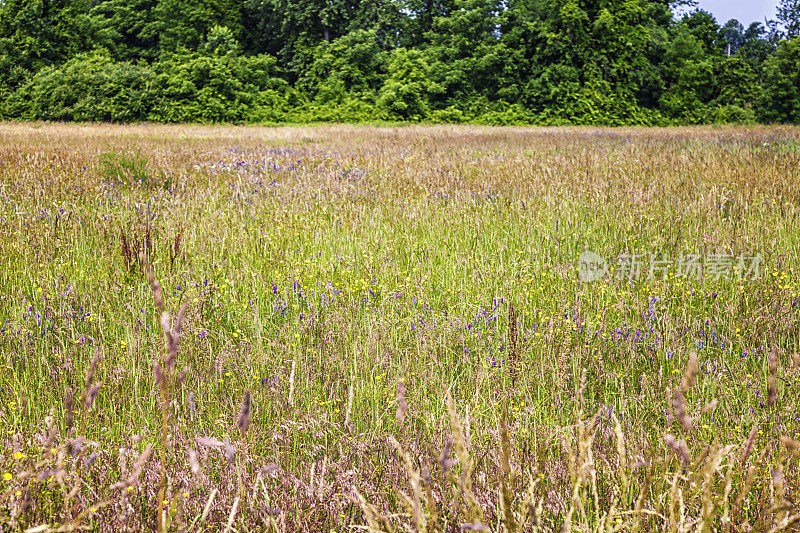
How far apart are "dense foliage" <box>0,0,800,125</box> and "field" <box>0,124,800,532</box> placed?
26604 mm

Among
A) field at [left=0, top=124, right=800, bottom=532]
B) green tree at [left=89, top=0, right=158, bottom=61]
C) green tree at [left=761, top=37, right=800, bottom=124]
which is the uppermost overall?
green tree at [left=89, top=0, right=158, bottom=61]

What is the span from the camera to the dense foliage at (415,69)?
29953mm

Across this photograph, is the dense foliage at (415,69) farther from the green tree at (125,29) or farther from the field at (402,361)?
the field at (402,361)

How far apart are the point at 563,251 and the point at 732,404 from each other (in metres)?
1.83

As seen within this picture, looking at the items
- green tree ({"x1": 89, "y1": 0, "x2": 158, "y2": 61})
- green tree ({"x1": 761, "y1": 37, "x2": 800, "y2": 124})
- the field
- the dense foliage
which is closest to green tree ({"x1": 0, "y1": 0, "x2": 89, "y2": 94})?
the dense foliage

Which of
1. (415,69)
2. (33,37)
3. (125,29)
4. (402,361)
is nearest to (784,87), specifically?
(415,69)

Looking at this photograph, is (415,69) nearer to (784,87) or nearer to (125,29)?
(784,87)

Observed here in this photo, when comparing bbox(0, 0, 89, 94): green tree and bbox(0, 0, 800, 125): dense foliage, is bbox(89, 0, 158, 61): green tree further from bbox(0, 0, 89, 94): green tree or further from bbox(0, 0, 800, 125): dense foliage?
bbox(0, 0, 89, 94): green tree

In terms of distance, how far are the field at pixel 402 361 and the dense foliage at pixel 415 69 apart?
26604 millimetres

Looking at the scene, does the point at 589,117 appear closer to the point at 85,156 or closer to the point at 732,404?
the point at 85,156

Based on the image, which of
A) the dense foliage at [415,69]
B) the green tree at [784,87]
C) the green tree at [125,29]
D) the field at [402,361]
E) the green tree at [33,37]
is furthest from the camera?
the green tree at [125,29]

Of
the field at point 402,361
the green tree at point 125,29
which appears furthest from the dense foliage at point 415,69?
the field at point 402,361

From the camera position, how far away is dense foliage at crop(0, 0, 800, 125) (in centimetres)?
2995

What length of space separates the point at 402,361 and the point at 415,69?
101 feet
